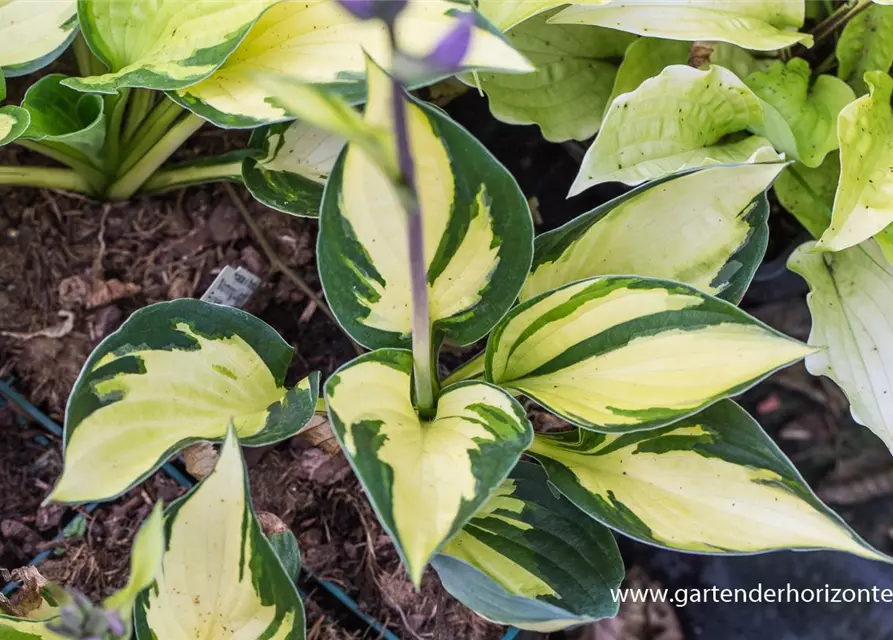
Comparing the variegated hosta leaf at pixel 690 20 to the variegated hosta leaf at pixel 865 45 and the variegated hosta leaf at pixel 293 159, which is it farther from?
the variegated hosta leaf at pixel 293 159

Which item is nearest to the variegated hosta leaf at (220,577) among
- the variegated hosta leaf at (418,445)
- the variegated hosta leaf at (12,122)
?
the variegated hosta leaf at (418,445)

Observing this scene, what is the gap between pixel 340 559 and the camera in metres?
0.87

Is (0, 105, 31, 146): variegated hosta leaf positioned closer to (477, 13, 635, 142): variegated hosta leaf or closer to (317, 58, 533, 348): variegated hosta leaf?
(317, 58, 533, 348): variegated hosta leaf

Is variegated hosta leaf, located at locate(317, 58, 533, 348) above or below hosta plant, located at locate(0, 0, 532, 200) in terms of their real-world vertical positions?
below

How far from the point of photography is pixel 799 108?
84cm

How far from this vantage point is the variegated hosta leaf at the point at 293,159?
0.79 metres

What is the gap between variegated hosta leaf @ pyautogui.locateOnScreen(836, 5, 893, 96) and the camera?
0.80m

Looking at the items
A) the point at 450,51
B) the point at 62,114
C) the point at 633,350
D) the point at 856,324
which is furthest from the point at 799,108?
the point at 62,114

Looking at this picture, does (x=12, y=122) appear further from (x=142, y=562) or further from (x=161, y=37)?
(x=142, y=562)

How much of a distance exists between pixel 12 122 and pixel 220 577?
0.45m

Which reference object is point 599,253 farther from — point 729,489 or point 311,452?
point 311,452

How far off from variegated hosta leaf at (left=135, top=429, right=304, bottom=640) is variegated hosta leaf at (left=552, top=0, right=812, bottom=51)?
0.59 m

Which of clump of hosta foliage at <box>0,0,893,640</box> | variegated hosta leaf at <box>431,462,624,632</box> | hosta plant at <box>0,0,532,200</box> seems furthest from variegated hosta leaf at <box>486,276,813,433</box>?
hosta plant at <box>0,0,532,200</box>

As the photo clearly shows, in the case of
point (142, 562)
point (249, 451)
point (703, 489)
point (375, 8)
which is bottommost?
point (249, 451)
